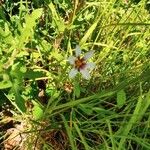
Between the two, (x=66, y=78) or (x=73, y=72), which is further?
(x=66, y=78)

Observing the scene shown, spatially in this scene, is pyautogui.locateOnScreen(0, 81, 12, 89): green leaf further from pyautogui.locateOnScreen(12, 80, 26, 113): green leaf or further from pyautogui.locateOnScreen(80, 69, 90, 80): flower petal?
pyautogui.locateOnScreen(80, 69, 90, 80): flower petal

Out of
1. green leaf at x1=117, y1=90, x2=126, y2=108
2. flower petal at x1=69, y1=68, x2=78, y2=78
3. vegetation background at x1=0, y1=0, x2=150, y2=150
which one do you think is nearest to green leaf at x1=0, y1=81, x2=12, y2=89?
vegetation background at x1=0, y1=0, x2=150, y2=150

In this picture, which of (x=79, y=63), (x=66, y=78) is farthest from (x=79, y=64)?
(x=66, y=78)

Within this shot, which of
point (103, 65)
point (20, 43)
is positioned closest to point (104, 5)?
point (103, 65)

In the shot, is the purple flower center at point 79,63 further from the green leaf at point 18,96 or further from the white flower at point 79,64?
the green leaf at point 18,96

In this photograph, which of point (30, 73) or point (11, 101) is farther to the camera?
point (11, 101)

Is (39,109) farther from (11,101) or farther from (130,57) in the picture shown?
(130,57)

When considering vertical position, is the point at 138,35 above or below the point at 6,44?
below

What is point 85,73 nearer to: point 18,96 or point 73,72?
point 73,72

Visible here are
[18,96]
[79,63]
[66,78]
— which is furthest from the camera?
[66,78]
